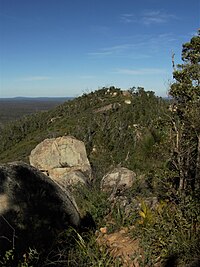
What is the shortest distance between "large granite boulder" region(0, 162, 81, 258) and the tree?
214cm

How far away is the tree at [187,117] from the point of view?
578cm

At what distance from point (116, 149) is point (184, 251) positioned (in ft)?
120

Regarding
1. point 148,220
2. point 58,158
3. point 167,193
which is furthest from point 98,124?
point 148,220

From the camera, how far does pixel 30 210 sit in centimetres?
436

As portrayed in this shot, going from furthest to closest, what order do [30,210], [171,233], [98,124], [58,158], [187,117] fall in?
[98,124] < [58,158] < [187,117] < [30,210] < [171,233]

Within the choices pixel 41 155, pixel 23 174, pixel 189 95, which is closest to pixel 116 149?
pixel 41 155

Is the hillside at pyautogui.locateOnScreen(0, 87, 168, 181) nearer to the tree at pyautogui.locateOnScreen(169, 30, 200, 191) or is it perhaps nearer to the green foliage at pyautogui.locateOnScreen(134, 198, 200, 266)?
the tree at pyautogui.locateOnScreen(169, 30, 200, 191)

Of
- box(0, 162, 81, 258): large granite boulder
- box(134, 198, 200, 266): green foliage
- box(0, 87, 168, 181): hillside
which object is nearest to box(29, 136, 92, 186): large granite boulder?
box(0, 87, 168, 181): hillside

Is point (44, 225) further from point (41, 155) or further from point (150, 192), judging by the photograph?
point (41, 155)

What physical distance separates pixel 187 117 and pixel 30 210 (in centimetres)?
371

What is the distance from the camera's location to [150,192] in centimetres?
660

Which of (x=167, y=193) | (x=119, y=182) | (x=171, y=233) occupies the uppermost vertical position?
(x=167, y=193)

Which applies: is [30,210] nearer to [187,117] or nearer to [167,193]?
[167,193]

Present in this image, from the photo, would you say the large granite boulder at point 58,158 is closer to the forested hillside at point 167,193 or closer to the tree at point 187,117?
the forested hillside at point 167,193
